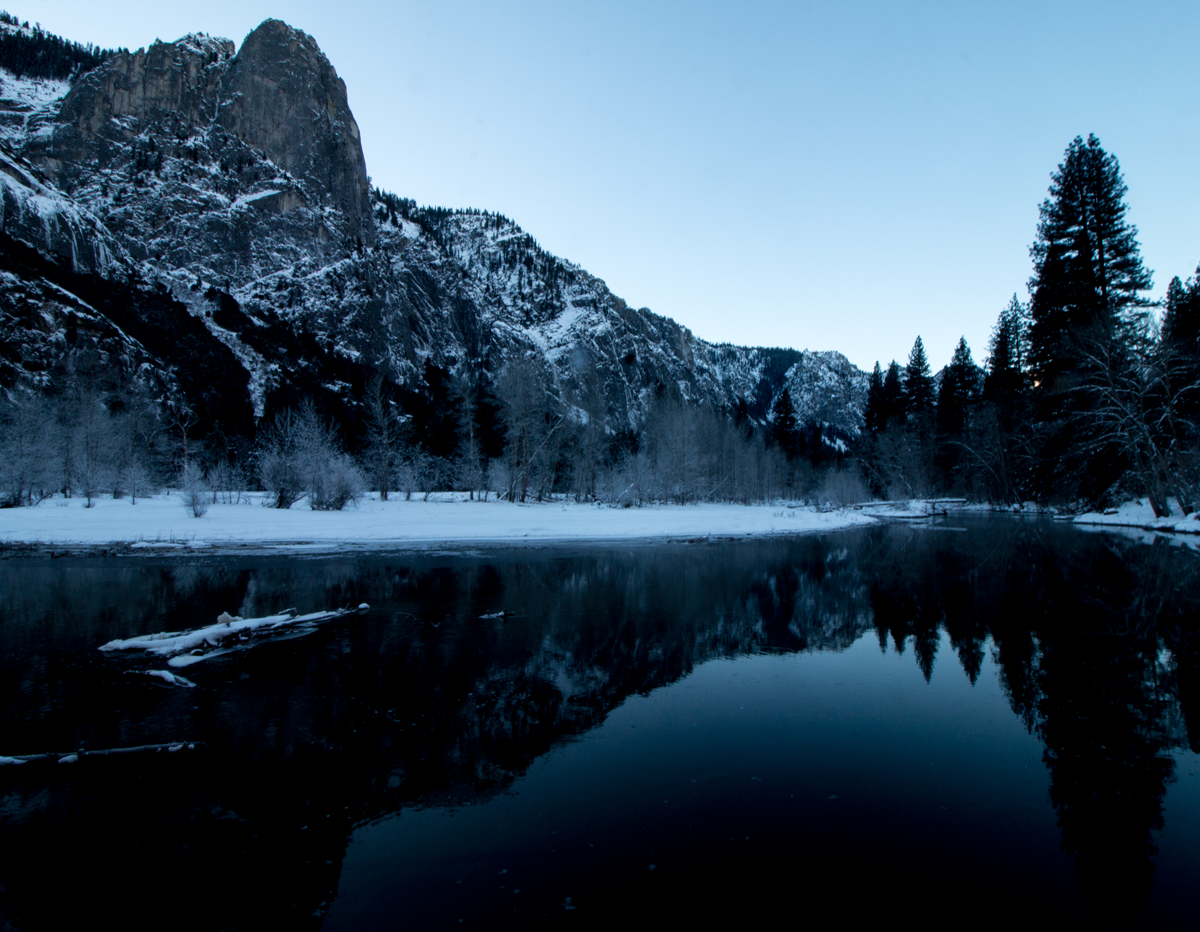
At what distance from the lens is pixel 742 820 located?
15.7 ft

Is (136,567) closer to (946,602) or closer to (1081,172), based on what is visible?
(946,602)

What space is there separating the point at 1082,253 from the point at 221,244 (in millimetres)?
120526

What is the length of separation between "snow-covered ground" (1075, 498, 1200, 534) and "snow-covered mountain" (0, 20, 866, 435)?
41144 mm

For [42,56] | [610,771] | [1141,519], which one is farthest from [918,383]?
[42,56]

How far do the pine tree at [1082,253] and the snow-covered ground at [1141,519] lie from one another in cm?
798

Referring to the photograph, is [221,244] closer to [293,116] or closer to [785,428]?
[293,116]

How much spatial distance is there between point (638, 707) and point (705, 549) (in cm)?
1827

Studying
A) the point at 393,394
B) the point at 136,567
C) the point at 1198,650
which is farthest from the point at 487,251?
the point at 1198,650

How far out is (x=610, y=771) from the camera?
563 cm

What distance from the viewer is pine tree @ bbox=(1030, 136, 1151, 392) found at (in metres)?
35.5

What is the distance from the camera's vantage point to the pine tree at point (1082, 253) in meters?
35.5

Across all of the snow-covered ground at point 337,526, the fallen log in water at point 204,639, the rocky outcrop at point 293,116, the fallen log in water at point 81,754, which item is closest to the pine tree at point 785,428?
the snow-covered ground at point 337,526

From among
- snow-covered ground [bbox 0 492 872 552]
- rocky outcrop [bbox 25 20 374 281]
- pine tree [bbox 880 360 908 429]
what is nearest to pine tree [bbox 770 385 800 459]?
pine tree [bbox 880 360 908 429]

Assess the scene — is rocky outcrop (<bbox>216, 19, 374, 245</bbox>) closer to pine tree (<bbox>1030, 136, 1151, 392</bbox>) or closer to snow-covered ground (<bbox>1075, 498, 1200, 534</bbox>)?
pine tree (<bbox>1030, 136, 1151, 392</bbox>)
